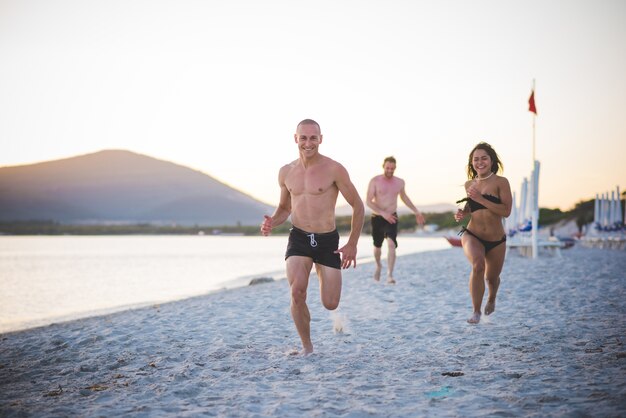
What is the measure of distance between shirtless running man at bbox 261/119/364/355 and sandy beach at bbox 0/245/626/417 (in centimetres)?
64

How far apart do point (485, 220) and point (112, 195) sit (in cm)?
14737

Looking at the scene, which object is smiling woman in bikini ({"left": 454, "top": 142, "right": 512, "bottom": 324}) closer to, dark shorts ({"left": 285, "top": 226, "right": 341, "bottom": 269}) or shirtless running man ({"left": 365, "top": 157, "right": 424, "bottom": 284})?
dark shorts ({"left": 285, "top": 226, "right": 341, "bottom": 269})

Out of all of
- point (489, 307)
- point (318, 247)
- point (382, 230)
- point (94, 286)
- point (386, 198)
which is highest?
point (386, 198)

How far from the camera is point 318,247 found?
4629 millimetres

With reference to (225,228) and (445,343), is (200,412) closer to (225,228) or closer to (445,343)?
(445,343)

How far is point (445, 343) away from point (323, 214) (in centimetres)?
191

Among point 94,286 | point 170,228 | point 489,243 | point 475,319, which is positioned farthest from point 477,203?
point 170,228

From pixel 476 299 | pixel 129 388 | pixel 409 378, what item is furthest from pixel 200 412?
pixel 476 299

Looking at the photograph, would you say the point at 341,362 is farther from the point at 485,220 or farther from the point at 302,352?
the point at 485,220

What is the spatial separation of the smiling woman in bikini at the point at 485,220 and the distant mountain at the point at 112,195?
380ft

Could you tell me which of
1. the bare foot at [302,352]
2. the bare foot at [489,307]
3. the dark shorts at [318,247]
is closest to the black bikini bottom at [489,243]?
the bare foot at [489,307]

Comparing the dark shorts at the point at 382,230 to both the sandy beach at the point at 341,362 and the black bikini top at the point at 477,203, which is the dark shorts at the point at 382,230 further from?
the black bikini top at the point at 477,203

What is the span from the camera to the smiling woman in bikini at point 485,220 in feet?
19.1

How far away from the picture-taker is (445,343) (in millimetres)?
5227
